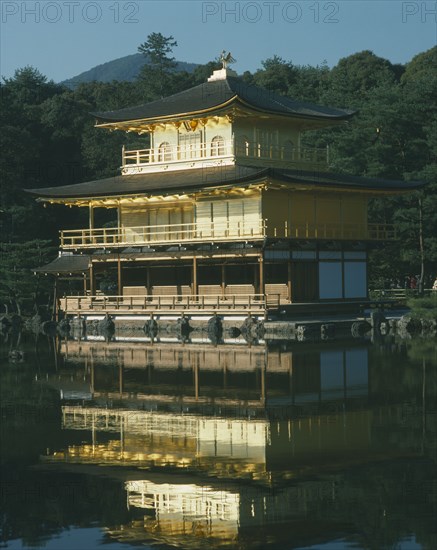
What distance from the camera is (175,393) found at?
26.6 m

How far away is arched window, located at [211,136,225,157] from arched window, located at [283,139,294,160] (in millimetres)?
3495

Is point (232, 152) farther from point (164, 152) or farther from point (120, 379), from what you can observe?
point (120, 379)

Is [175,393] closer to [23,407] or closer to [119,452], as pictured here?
[23,407]

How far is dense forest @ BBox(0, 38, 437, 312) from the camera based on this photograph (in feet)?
199

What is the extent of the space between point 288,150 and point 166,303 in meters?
10.5

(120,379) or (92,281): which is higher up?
(92,281)

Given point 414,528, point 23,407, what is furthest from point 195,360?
point 414,528

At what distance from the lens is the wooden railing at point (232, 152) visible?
53.4 metres

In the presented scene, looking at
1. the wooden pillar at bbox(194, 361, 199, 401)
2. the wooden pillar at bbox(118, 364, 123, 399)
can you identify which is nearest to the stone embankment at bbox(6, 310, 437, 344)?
the wooden pillar at bbox(194, 361, 199, 401)

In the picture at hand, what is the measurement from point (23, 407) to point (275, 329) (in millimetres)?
21673

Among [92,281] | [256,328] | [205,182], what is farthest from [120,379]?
[92,281]

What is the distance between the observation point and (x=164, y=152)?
56531 millimetres

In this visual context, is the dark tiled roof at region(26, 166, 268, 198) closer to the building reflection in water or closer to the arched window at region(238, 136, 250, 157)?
the arched window at region(238, 136, 250, 157)

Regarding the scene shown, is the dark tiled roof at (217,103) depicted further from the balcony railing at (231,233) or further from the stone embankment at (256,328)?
the stone embankment at (256,328)
